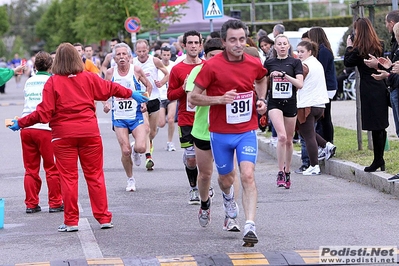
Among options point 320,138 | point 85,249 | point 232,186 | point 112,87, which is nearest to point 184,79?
point 112,87

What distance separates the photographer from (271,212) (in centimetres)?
1020

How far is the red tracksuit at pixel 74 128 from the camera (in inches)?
364

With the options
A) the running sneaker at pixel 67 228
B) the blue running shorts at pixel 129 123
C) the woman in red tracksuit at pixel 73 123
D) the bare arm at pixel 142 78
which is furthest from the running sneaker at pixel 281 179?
the running sneaker at pixel 67 228

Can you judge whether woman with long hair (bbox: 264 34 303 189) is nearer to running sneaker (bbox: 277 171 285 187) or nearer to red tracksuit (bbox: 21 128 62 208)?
running sneaker (bbox: 277 171 285 187)

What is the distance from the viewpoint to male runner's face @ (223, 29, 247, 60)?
27.2ft

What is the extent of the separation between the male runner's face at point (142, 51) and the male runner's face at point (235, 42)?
7.02 m

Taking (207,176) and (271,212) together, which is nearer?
(207,176)

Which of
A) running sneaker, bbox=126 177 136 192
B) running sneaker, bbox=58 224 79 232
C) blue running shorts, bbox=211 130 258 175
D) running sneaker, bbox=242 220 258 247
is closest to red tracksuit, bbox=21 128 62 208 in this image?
running sneaker, bbox=58 224 79 232

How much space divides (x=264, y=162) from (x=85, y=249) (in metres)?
7.62

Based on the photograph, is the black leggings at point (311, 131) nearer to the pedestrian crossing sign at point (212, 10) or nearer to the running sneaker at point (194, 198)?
the running sneaker at point (194, 198)

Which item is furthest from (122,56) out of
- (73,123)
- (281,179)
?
(73,123)

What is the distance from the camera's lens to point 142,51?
15.4 meters

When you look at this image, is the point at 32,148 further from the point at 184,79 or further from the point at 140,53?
the point at 140,53

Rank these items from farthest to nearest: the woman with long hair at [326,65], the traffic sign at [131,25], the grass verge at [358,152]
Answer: the traffic sign at [131,25], the woman with long hair at [326,65], the grass verge at [358,152]
